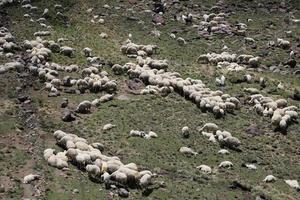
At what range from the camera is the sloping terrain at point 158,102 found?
3681cm

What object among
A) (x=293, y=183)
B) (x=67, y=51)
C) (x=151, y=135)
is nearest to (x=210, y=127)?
(x=151, y=135)

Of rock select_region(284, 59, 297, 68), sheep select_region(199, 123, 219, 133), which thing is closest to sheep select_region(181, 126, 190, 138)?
sheep select_region(199, 123, 219, 133)

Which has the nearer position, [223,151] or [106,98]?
[223,151]

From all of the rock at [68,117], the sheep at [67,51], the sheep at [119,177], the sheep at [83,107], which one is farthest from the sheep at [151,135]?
the sheep at [67,51]

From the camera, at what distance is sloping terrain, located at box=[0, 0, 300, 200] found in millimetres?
36812

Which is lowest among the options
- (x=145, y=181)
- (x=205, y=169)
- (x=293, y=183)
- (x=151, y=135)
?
(x=293, y=183)

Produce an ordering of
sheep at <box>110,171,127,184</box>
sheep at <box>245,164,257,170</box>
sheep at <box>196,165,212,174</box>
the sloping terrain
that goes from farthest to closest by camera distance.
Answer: sheep at <box>245,164,257,170</box> < sheep at <box>196,165,212,174</box> < the sloping terrain < sheep at <box>110,171,127,184</box>

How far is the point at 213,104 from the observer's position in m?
46.4

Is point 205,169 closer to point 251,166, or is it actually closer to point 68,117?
point 251,166

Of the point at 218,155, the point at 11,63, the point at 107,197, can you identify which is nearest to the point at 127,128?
the point at 218,155

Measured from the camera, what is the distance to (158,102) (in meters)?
47.8

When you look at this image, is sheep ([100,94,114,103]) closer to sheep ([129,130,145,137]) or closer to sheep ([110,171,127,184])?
sheep ([129,130,145,137])

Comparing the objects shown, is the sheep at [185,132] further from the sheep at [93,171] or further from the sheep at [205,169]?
the sheep at [93,171]

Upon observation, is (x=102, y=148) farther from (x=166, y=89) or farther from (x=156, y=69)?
(x=156, y=69)
